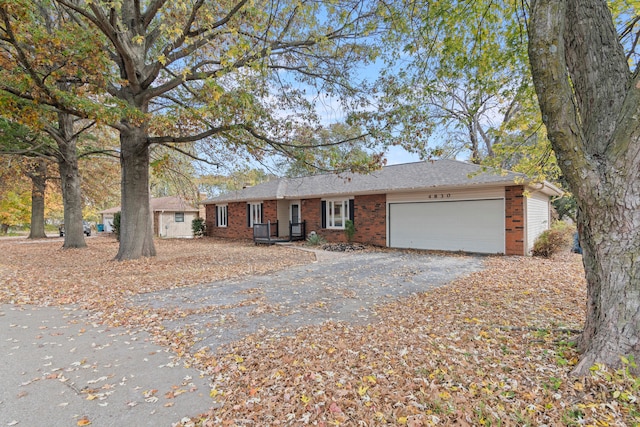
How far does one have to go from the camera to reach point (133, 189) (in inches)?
393

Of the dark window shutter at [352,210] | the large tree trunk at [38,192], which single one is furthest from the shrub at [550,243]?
the large tree trunk at [38,192]

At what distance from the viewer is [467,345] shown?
359 cm

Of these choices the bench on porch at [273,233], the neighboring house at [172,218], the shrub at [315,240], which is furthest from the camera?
the neighboring house at [172,218]

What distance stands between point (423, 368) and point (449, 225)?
1040 cm

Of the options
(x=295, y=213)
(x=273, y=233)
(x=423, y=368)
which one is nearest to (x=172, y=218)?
(x=273, y=233)

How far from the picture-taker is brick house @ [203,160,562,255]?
36.7ft

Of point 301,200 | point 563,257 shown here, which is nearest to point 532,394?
point 563,257

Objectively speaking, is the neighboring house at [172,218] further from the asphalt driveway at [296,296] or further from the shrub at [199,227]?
the asphalt driveway at [296,296]

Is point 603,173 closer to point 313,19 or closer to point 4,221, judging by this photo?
point 313,19

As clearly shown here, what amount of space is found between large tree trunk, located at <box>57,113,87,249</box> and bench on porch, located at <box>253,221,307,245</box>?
25.6 feet

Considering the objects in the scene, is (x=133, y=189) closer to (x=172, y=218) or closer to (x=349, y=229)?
(x=349, y=229)

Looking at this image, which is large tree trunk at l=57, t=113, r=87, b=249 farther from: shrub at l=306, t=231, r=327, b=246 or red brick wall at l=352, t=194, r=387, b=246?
Result: red brick wall at l=352, t=194, r=387, b=246

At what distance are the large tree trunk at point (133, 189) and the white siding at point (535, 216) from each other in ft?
41.3

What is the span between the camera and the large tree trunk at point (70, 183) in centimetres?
1349
